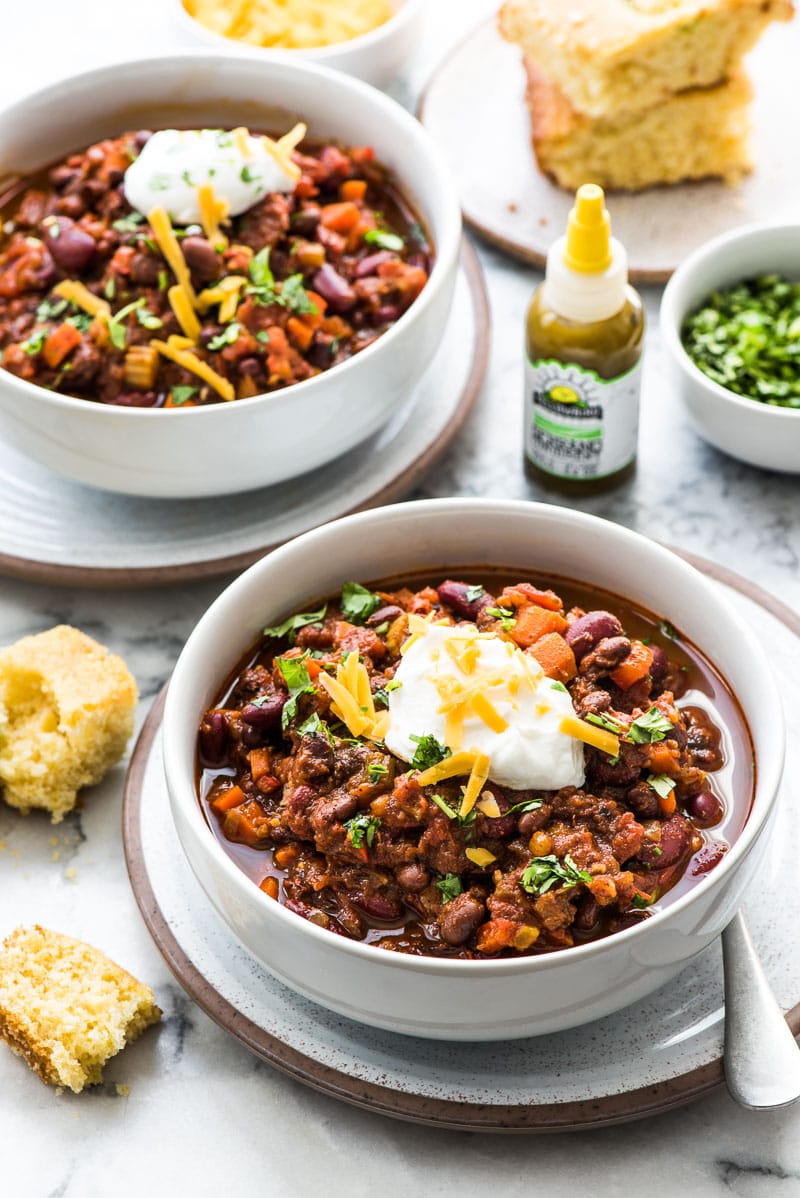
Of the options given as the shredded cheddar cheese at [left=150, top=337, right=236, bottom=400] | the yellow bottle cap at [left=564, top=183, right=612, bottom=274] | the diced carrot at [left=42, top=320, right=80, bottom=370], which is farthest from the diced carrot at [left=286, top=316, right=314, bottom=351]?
the yellow bottle cap at [left=564, top=183, right=612, bottom=274]

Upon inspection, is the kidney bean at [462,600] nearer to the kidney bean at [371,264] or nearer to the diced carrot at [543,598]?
the diced carrot at [543,598]

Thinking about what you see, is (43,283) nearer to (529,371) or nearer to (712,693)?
(529,371)

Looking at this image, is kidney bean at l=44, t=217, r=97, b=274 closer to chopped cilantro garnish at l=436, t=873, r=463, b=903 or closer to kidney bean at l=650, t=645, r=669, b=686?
kidney bean at l=650, t=645, r=669, b=686

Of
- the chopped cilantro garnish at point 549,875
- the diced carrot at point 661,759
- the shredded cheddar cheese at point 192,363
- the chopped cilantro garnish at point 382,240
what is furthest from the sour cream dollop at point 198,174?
the chopped cilantro garnish at point 549,875

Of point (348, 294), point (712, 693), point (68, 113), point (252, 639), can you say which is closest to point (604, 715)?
point (712, 693)

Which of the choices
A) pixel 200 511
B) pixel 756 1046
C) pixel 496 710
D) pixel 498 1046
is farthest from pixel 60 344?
pixel 756 1046

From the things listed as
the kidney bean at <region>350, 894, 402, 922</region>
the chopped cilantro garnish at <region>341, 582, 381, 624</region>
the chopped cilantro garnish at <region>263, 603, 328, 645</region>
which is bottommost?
the kidney bean at <region>350, 894, 402, 922</region>
